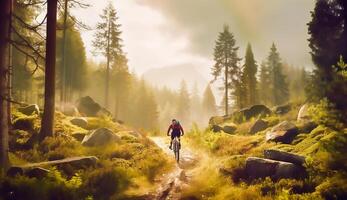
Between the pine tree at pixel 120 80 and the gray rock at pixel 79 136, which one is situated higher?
the pine tree at pixel 120 80

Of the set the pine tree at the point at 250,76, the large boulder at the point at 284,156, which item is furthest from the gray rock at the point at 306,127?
the pine tree at the point at 250,76

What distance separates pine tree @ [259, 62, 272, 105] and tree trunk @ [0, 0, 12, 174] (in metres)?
63.1

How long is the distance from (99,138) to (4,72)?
6782mm

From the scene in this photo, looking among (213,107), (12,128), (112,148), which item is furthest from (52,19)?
(213,107)

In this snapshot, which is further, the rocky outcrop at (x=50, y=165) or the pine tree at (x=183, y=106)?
the pine tree at (x=183, y=106)

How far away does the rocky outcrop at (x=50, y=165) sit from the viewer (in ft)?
39.5

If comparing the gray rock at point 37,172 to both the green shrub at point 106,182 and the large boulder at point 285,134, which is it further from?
the large boulder at point 285,134

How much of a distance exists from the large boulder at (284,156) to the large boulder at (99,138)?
8.48 meters

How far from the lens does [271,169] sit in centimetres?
1261

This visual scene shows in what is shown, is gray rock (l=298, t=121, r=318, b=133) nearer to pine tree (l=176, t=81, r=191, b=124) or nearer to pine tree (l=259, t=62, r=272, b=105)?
pine tree (l=259, t=62, r=272, b=105)

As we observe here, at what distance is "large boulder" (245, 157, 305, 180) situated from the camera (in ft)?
39.9

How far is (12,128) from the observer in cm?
1845

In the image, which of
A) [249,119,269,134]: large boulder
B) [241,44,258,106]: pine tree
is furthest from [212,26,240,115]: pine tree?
[249,119,269,134]: large boulder

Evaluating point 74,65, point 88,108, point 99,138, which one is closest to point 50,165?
point 99,138
